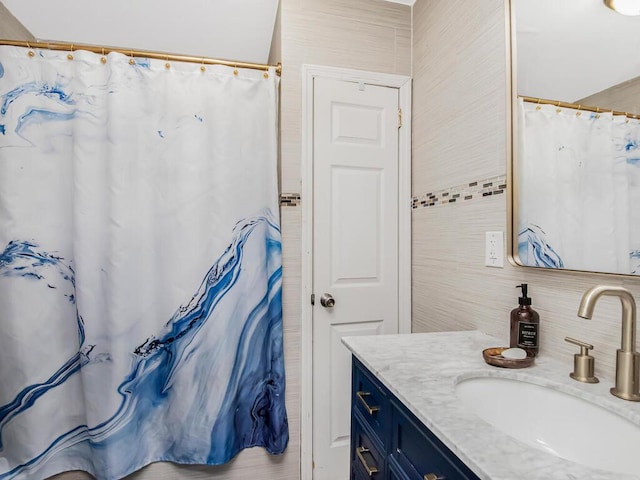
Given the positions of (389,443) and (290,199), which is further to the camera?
(290,199)

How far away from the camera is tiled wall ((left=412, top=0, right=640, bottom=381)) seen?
0.98m

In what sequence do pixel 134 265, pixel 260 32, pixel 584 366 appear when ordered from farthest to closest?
pixel 260 32
pixel 134 265
pixel 584 366

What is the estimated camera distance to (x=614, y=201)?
2.76 ft

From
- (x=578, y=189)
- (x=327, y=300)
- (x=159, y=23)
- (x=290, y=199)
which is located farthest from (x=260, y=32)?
(x=578, y=189)

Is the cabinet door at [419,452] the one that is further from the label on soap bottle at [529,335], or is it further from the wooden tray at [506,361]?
the label on soap bottle at [529,335]

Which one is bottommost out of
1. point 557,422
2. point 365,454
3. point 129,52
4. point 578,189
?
point 365,454

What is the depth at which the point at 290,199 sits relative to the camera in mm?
1655

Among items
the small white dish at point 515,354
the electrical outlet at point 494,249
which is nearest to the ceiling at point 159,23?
the electrical outlet at point 494,249

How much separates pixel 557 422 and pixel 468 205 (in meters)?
0.78

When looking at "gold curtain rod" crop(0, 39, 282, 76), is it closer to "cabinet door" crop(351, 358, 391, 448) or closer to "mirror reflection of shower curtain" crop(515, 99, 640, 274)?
"mirror reflection of shower curtain" crop(515, 99, 640, 274)

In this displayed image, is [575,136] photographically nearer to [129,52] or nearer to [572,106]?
[572,106]

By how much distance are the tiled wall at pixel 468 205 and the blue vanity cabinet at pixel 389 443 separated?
51 centimetres

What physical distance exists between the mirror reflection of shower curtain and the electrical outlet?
75 millimetres

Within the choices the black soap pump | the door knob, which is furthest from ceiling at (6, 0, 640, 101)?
the door knob
